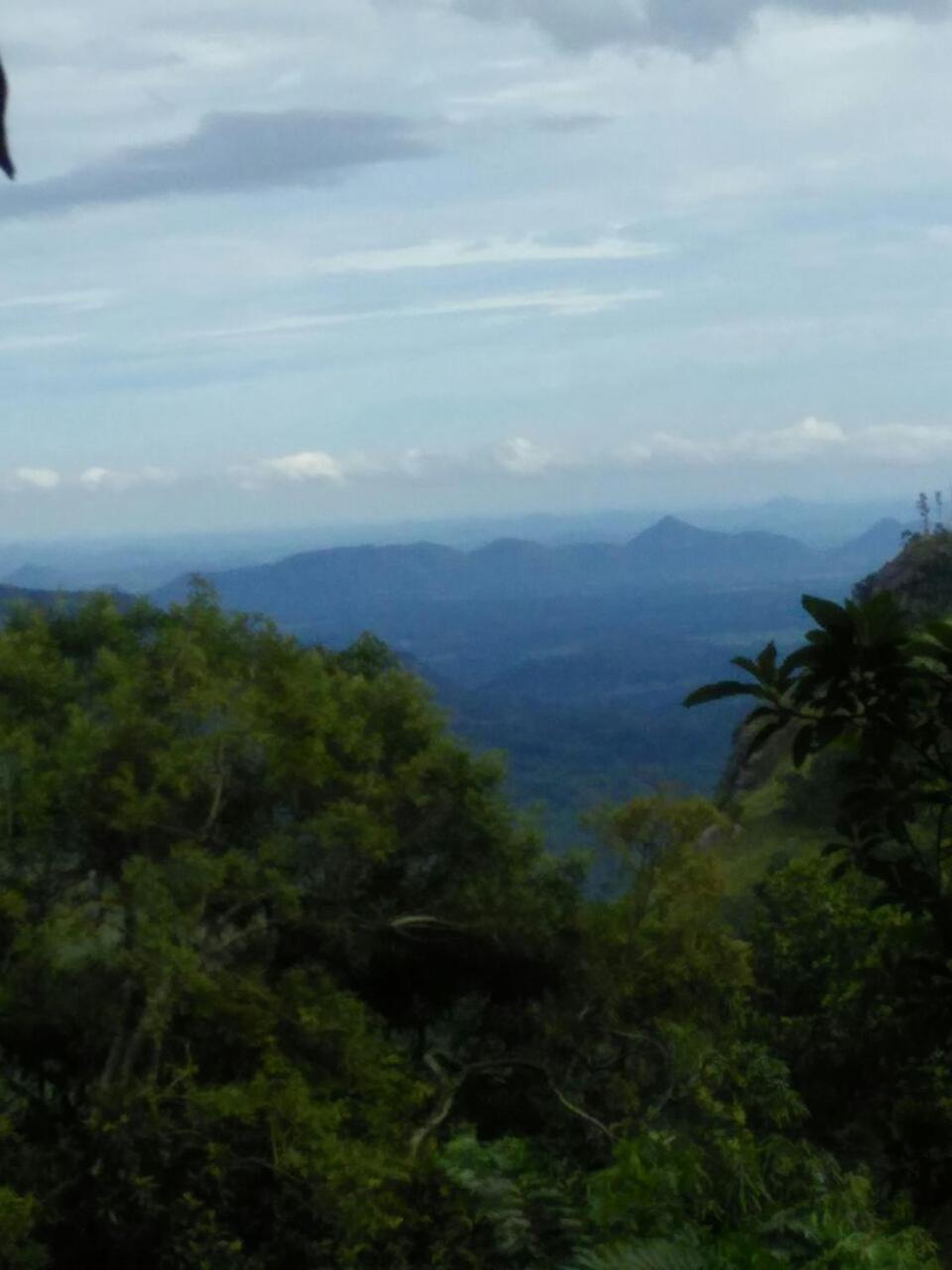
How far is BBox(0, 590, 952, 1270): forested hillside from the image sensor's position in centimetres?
1070

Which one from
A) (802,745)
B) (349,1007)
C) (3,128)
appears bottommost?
(349,1007)

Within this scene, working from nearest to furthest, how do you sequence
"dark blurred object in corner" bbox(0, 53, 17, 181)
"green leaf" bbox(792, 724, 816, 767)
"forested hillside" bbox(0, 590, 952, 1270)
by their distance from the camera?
"dark blurred object in corner" bbox(0, 53, 17, 181), "green leaf" bbox(792, 724, 816, 767), "forested hillside" bbox(0, 590, 952, 1270)

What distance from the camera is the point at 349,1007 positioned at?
1236 centimetres

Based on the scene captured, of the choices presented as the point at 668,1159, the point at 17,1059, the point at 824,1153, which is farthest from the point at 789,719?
the point at 17,1059

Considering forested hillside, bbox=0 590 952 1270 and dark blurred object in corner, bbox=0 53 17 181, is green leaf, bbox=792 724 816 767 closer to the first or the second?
dark blurred object in corner, bbox=0 53 17 181

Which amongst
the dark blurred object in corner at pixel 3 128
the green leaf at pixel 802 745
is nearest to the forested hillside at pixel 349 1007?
the green leaf at pixel 802 745

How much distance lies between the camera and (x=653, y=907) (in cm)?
1418

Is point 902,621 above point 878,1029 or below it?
above

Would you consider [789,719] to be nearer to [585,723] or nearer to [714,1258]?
[714,1258]

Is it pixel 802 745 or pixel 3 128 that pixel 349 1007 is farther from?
pixel 3 128

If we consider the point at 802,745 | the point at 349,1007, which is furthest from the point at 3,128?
the point at 349,1007

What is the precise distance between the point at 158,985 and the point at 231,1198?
1.51 metres

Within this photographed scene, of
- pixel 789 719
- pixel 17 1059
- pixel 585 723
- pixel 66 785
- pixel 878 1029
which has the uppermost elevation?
pixel 789 719

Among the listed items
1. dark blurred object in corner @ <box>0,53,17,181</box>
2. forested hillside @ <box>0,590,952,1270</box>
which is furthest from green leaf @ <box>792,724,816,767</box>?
forested hillside @ <box>0,590,952,1270</box>
